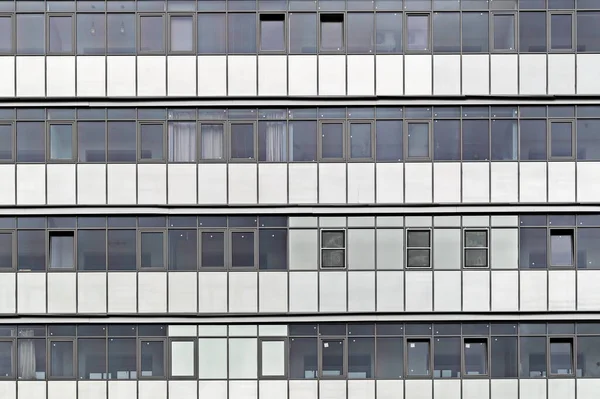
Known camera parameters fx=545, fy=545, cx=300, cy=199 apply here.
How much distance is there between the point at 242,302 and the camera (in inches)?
630

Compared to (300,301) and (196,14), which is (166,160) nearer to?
(196,14)

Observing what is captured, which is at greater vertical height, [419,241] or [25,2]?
[25,2]

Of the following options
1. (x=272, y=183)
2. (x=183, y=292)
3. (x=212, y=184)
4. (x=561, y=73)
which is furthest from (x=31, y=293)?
(x=561, y=73)

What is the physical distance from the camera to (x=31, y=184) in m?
16.1

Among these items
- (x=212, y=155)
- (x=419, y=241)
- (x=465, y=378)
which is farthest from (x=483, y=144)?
(x=212, y=155)

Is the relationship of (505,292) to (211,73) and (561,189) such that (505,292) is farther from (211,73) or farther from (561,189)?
(211,73)

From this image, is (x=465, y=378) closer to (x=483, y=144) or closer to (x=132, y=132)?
(x=483, y=144)

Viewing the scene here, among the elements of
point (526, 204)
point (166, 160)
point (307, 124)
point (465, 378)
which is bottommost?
point (465, 378)

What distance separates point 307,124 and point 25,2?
30.1 ft

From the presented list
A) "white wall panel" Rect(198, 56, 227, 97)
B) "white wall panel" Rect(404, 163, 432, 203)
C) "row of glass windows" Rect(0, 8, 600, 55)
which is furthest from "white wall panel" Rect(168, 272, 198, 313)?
"white wall panel" Rect(404, 163, 432, 203)

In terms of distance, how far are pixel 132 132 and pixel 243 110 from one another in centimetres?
338

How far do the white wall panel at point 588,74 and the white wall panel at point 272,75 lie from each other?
872 centimetres

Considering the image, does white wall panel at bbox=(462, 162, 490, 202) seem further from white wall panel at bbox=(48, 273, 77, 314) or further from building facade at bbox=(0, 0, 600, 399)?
white wall panel at bbox=(48, 273, 77, 314)

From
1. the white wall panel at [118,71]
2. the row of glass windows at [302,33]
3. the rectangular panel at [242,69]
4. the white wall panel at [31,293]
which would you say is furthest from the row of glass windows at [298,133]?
the white wall panel at [31,293]
